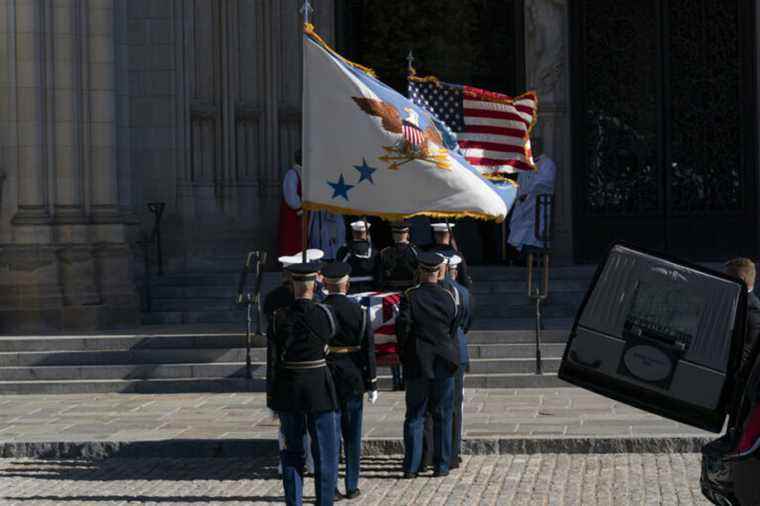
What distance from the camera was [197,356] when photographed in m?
18.4

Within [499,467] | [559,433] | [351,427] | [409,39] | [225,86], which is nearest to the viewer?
[351,427]

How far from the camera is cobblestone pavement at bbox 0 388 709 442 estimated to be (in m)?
14.5

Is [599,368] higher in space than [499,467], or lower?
higher

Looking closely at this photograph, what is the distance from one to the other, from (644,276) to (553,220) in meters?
15.4

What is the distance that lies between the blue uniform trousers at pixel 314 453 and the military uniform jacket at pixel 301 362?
0.11 m

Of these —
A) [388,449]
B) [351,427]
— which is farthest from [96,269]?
[351,427]

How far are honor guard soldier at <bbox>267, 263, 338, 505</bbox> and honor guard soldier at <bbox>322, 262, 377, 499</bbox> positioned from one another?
0.57 m

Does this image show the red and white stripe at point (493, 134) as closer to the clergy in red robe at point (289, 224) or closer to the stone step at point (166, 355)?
the stone step at point (166, 355)

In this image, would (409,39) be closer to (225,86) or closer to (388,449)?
(225,86)

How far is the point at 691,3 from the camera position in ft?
77.8

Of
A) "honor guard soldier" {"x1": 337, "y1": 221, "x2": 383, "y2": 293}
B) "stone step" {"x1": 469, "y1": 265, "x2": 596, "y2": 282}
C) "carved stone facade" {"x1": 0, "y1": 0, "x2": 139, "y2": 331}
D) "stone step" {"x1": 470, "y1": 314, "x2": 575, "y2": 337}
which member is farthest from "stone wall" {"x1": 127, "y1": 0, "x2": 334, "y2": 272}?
"honor guard soldier" {"x1": 337, "y1": 221, "x2": 383, "y2": 293}

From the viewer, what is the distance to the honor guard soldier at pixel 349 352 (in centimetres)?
1173

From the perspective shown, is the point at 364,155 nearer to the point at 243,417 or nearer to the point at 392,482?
the point at 392,482

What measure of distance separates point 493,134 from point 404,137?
1674 mm
